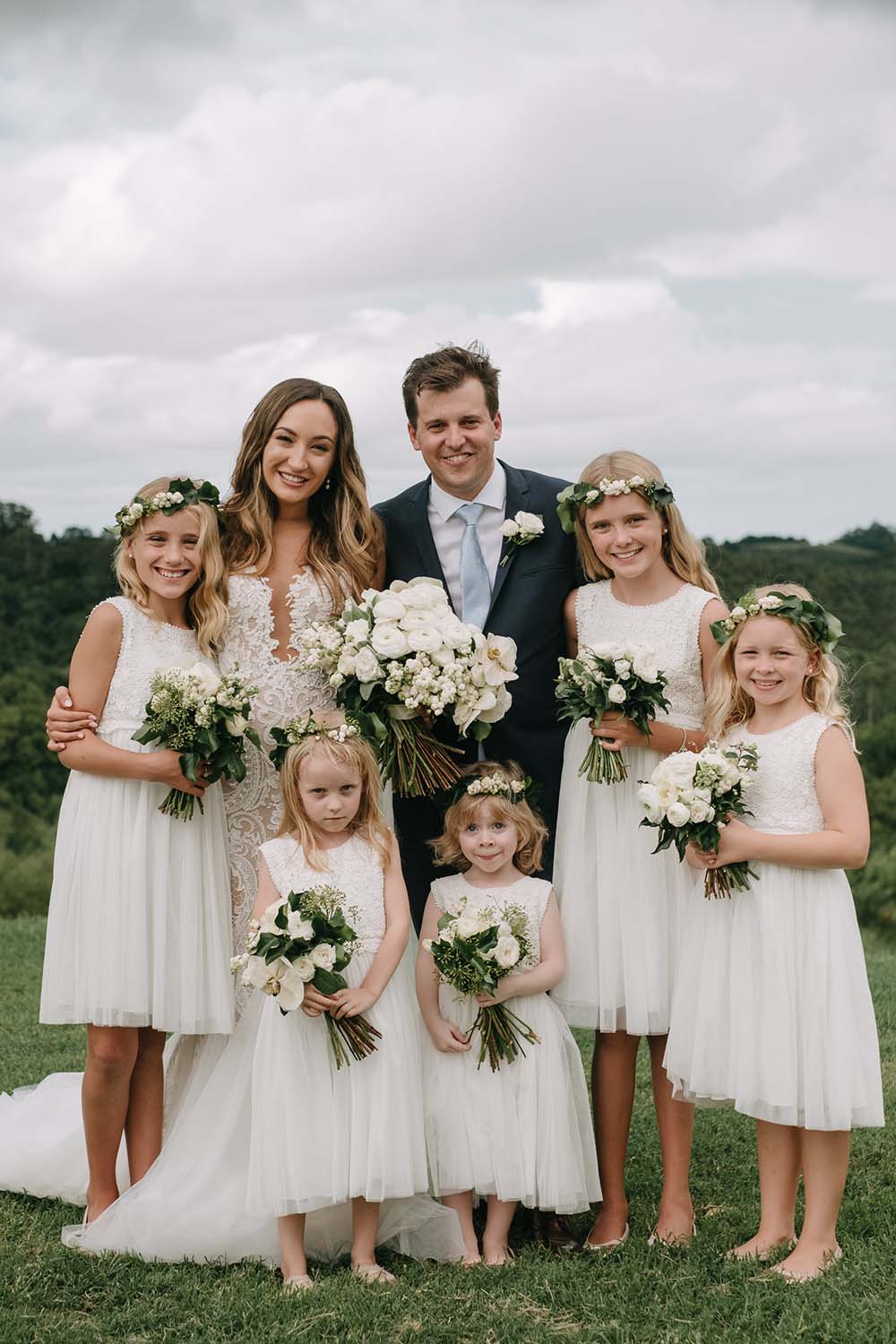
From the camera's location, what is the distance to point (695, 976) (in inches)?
215

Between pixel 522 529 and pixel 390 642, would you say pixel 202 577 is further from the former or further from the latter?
pixel 522 529

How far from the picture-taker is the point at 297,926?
5070mm

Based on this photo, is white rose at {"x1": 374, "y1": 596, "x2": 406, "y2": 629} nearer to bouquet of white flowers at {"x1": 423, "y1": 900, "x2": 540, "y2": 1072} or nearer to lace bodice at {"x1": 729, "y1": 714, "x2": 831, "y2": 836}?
bouquet of white flowers at {"x1": 423, "y1": 900, "x2": 540, "y2": 1072}

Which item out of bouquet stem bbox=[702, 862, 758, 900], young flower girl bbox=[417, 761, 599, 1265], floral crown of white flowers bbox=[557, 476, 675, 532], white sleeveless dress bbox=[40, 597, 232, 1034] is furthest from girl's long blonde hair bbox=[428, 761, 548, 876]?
floral crown of white flowers bbox=[557, 476, 675, 532]

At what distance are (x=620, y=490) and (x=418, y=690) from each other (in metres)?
1.22

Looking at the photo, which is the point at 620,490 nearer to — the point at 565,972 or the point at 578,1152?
the point at 565,972

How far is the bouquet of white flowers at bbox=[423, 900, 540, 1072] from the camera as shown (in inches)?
210

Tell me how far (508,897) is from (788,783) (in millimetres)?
1249

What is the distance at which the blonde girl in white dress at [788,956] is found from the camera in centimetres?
A: 520

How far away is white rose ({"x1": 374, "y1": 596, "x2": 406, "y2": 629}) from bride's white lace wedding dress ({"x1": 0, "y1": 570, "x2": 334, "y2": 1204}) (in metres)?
0.59

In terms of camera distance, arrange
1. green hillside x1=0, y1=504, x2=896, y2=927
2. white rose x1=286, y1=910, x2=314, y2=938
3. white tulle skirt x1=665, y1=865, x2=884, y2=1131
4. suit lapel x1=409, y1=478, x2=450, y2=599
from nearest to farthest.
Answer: white rose x1=286, y1=910, x2=314, y2=938 → white tulle skirt x1=665, y1=865, x2=884, y2=1131 → suit lapel x1=409, y1=478, x2=450, y2=599 → green hillside x1=0, y1=504, x2=896, y2=927

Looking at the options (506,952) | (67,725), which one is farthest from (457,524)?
(506,952)

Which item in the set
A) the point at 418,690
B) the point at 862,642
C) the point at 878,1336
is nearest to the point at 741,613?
the point at 418,690

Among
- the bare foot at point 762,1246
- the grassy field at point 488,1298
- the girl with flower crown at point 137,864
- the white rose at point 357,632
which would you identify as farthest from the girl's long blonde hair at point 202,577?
the bare foot at point 762,1246
